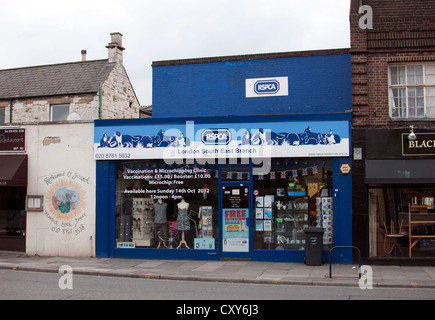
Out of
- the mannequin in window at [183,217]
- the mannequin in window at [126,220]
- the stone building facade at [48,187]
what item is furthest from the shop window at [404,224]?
the stone building facade at [48,187]

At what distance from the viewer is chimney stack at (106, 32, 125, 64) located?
91.0ft

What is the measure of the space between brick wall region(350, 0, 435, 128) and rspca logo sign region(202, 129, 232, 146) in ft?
13.3

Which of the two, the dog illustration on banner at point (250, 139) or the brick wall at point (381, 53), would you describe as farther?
the dog illustration on banner at point (250, 139)

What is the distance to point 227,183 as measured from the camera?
15383mm

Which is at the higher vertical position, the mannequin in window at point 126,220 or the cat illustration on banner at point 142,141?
the cat illustration on banner at point 142,141

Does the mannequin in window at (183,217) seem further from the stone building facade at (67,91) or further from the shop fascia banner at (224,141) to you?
the stone building facade at (67,91)

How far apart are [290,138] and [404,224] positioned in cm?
440

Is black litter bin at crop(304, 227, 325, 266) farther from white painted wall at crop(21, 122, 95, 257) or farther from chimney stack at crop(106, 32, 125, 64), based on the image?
chimney stack at crop(106, 32, 125, 64)

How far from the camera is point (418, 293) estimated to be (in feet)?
34.0

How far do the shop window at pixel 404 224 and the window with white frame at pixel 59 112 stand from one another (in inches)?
695

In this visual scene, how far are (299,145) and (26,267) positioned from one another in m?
9.11

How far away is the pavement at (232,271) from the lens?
1176 cm

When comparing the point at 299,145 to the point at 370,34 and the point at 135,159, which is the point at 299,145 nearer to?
the point at 370,34

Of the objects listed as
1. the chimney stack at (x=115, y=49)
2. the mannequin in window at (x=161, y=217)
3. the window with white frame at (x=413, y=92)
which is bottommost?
the mannequin in window at (x=161, y=217)
